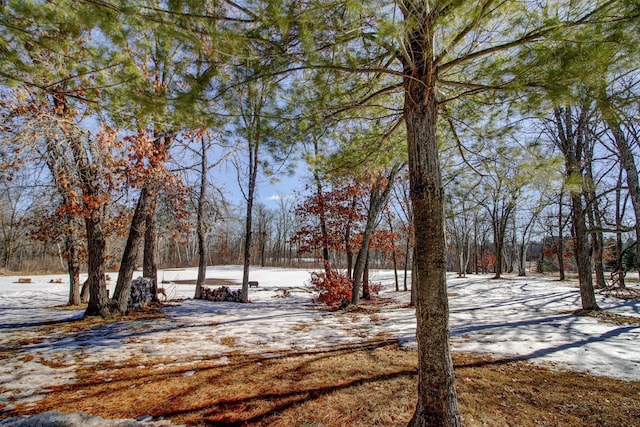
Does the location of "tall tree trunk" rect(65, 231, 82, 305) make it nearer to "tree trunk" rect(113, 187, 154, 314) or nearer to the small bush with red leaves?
"tree trunk" rect(113, 187, 154, 314)

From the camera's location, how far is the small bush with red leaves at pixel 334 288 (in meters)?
8.92

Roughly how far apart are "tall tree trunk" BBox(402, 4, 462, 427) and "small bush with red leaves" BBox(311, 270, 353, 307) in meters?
6.81

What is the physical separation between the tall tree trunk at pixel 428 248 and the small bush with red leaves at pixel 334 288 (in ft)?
22.3

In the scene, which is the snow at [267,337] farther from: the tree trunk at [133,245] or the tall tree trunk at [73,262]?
the tall tree trunk at [73,262]

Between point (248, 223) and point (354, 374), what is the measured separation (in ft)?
24.4

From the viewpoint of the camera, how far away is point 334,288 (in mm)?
8969

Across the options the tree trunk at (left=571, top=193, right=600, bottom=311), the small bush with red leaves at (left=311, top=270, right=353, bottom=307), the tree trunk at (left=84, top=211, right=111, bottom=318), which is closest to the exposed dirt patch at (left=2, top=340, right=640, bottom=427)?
the tree trunk at (left=84, top=211, right=111, bottom=318)

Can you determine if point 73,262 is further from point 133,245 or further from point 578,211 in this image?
point 578,211

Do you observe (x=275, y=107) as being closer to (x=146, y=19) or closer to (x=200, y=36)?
(x=200, y=36)

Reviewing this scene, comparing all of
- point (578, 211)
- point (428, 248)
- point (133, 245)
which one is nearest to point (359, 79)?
point (428, 248)

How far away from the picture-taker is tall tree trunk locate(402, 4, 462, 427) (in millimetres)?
2080

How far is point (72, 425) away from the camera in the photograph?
1989 millimetres

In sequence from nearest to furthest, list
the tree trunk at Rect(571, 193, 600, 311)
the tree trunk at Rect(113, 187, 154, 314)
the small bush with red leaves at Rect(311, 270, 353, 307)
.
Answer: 1. the tree trunk at Rect(113, 187, 154, 314)
2. the tree trunk at Rect(571, 193, 600, 311)
3. the small bush with red leaves at Rect(311, 270, 353, 307)

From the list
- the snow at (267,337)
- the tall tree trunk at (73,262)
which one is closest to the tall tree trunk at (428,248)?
the snow at (267,337)
